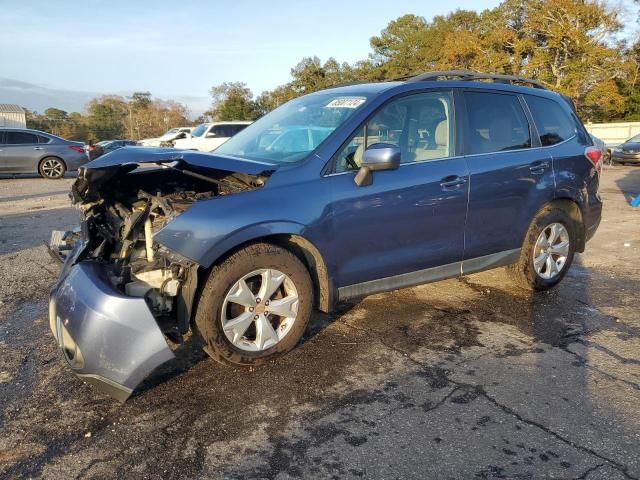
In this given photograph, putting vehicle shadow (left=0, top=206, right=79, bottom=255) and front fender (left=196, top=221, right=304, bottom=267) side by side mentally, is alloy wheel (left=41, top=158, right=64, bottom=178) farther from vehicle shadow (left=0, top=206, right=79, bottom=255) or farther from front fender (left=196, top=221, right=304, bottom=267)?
front fender (left=196, top=221, right=304, bottom=267)

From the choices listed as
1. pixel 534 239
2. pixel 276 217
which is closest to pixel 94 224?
pixel 276 217

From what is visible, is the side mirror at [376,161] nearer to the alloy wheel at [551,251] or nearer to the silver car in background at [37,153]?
the alloy wheel at [551,251]

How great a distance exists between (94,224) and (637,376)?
3.87 meters

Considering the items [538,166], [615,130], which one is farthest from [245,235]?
[615,130]

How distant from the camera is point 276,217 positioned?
3.32 metres

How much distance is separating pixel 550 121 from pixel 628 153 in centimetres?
1732

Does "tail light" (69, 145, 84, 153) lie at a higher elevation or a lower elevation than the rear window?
lower

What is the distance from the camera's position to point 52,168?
15750 millimetres

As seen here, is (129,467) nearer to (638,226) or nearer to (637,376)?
(637,376)

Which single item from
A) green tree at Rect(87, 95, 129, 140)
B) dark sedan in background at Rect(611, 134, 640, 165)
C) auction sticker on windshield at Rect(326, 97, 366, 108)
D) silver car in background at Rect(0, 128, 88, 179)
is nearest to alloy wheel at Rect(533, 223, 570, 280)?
auction sticker on windshield at Rect(326, 97, 366, 108)

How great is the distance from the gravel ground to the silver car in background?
40.6 ft

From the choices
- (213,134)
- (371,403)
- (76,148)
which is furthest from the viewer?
(213,134)

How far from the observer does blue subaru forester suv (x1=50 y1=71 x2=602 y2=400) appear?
3090 millimetres

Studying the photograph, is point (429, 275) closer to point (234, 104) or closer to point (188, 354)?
point (188, 354)
